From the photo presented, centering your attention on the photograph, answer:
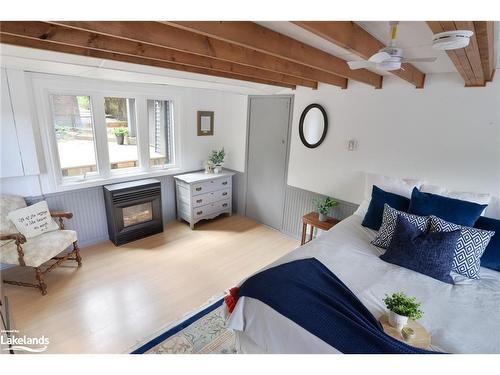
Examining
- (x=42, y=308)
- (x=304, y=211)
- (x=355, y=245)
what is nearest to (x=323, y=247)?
(x=355, y=245)

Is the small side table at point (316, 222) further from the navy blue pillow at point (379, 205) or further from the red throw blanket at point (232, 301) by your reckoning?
the red throw blanket at point (232, 301)

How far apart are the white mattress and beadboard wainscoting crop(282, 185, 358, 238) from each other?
4.71 feet

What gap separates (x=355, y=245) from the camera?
2.21 metres

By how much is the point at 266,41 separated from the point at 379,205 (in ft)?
6.10

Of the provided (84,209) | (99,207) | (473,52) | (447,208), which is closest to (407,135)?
(447,208)

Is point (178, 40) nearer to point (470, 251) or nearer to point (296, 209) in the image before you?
point (470, 251)

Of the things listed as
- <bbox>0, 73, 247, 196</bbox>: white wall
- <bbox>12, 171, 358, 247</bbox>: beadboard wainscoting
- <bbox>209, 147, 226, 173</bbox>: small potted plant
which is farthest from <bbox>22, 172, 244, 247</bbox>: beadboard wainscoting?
<bbox>209, 147, 226, 173</bbox>: small potted plant

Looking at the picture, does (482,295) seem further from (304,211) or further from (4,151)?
(4,151)

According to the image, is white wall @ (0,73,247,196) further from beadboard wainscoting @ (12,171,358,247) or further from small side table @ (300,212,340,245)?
small side table @ (300,212,340,245)

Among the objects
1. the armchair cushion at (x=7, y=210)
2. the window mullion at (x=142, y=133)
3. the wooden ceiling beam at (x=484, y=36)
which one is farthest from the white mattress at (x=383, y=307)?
the window mullion at (x=142, y=133)

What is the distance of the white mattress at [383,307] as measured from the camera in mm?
1326

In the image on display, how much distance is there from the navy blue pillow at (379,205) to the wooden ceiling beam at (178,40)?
1450 millimetres

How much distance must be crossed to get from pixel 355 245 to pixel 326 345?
1140 mm

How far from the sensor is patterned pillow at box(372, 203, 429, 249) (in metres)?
2.04
